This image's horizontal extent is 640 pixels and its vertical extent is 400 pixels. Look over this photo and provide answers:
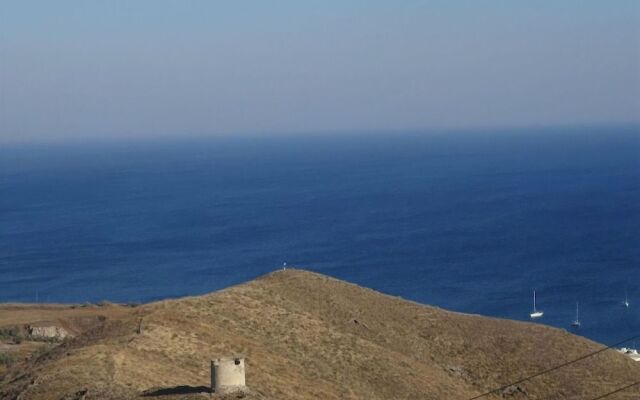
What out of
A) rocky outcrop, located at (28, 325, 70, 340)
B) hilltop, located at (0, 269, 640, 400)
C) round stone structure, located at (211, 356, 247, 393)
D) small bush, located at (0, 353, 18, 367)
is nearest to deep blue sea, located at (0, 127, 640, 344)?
hilltop, located at (0, 269, 640, 400)

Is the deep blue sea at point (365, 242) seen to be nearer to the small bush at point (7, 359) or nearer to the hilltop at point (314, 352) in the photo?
the hilltop at point (314, 352)

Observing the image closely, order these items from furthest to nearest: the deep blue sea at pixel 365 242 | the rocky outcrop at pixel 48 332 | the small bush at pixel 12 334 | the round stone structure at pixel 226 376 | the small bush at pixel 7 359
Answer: the deep blue sea at pixel 365 242 < the rocky outcrop at pixel 48 332 < the small bush at pixel 12 334 < the small bush at pixel 7 359 < the round stone structure at pixel 226 376

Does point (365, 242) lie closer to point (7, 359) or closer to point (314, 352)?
point (7, 359)

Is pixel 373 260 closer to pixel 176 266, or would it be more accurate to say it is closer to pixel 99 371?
pixel 176 266

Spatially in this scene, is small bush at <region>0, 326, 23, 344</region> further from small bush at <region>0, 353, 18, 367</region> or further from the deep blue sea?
the deep blue sea

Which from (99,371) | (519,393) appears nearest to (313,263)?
(519,393)

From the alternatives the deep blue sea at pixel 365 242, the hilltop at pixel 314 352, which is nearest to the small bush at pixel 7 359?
the hilltop at pixel 314 352
